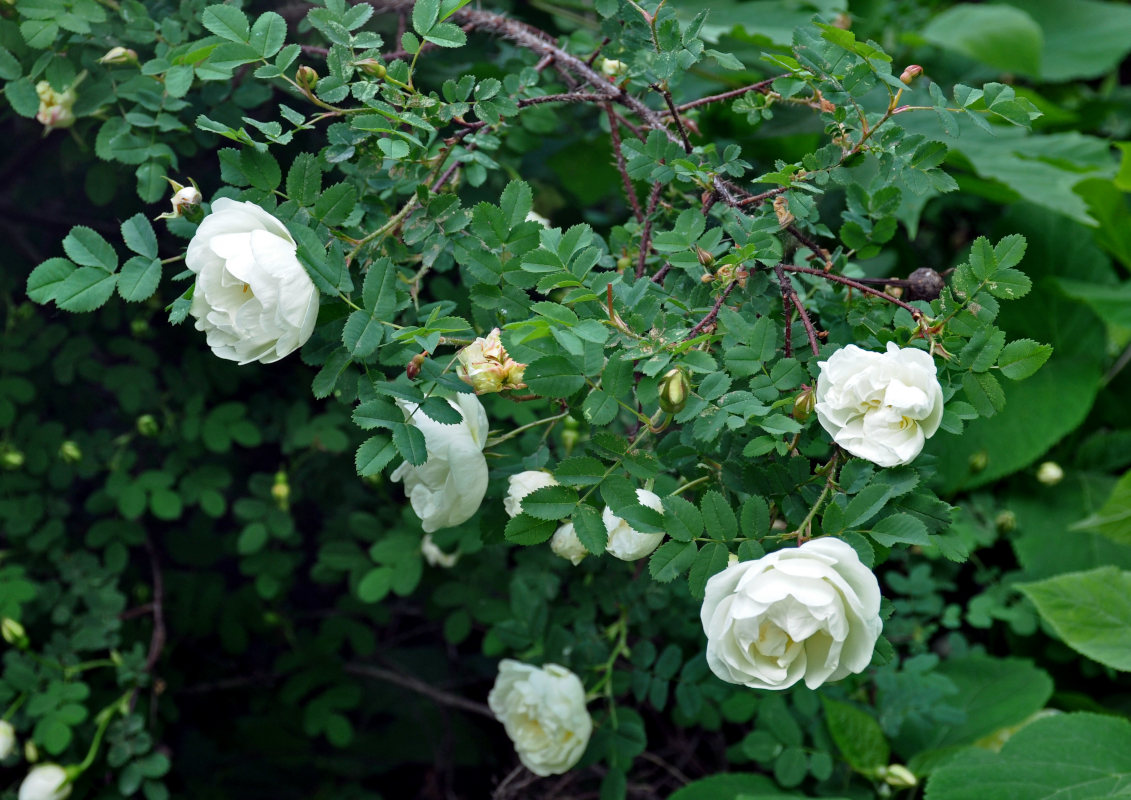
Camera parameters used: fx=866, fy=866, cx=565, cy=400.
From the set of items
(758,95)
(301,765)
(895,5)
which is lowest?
(301,765)

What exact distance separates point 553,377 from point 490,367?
44 millimetres

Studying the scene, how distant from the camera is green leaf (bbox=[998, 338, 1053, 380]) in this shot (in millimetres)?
549

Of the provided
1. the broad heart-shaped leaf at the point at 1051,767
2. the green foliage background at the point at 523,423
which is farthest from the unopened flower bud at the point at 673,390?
the broad heart-shaped leaf at the point at 1051,767

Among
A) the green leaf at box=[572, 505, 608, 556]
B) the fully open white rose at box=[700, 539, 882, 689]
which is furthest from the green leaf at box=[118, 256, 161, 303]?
the fully open white rose at box=[700, 539, 882, 689]

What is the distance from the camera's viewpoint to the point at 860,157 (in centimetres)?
63

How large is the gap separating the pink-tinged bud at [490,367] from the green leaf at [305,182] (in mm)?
165

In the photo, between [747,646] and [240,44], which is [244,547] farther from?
[747,646]

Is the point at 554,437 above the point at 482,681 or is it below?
above

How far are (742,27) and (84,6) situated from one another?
2.68 feet

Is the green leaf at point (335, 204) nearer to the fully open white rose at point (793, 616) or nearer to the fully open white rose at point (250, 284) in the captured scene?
the fully open white rose at point (250, 284)

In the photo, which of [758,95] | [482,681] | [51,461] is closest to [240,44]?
[758,95]

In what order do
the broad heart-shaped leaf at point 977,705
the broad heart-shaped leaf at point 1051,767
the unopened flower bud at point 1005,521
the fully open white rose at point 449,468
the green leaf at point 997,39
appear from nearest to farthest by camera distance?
the fully open white rose at point 449,468 < the broad heart-shaped leaf at point 1051,767 < the broad heart-shaped leaf at point 977,705 < the unopened flower bud at point 1005,521 < the green leaf at point 997,39

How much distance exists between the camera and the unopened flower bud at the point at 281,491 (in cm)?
108

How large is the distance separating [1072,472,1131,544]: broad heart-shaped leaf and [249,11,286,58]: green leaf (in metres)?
1.06
